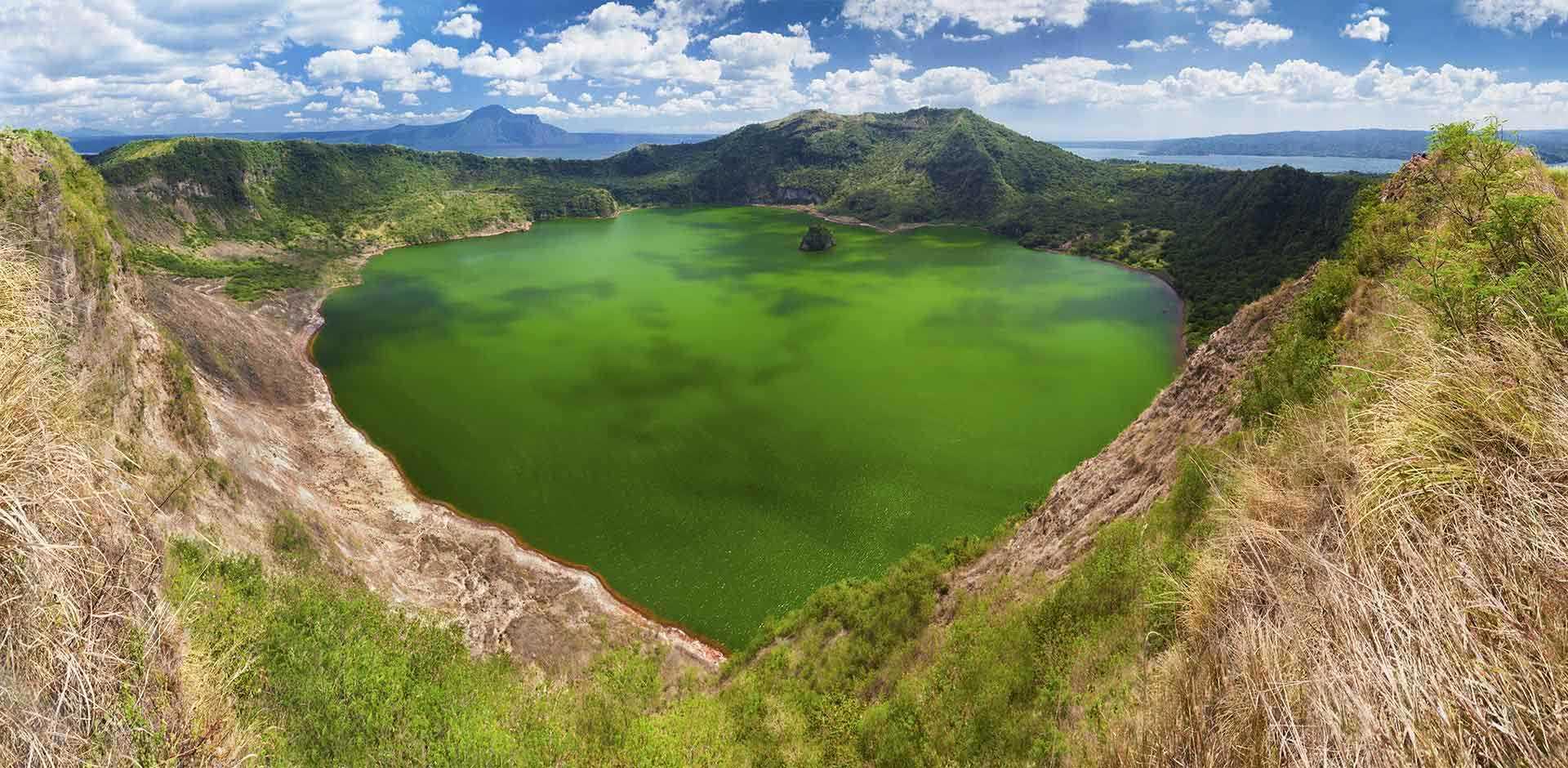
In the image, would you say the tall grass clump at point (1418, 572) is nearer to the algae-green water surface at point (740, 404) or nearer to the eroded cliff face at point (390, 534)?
the eroded cliff face at point (390, 534)

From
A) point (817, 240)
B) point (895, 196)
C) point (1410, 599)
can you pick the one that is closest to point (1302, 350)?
point (1410, 599)

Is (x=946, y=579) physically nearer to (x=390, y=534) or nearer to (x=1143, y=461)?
(x=1143, y=461)

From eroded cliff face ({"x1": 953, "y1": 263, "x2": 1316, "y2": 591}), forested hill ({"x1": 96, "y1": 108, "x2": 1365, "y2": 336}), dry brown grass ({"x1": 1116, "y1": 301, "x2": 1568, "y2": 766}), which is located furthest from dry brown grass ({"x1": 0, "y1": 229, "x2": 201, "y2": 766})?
forested hill ({"x1": 96, "y1": 108, "x2": 1365, "y2": 336})

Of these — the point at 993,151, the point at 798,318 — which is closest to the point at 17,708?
the point at 798,318

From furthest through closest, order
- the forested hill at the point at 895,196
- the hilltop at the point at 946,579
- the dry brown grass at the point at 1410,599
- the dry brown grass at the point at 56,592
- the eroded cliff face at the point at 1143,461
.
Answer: the forested hill at the point at 895,196 → the eroded cliff face at the point at 1143,461 → the dry brown grass at the point at 56,592 → the hilltop at the point at 946,579 → the dry brown grass at the point at 1410,599

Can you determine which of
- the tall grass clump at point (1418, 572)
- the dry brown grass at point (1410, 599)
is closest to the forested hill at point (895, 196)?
the tall grass clump at point (1418, 572)

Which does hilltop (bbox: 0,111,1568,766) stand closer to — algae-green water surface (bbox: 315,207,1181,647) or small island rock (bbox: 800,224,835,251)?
algae-green water surface (bbox: 315,207,1181,647)
